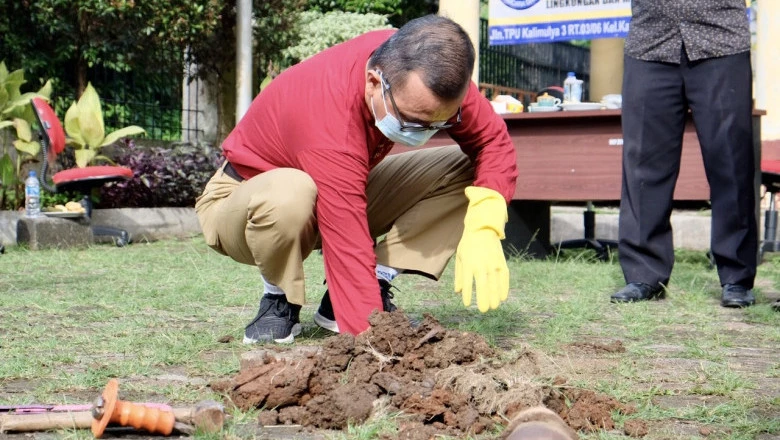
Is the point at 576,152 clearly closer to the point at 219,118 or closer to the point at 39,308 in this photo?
the point at 39,308

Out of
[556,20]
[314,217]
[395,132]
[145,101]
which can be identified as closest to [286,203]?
[314,217]

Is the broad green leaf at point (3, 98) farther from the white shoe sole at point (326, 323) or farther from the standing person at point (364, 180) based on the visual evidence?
the white shoe sole at point (326, 323)

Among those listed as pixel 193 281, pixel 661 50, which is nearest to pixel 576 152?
pixel 661 50

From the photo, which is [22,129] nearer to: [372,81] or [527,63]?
[372,81]

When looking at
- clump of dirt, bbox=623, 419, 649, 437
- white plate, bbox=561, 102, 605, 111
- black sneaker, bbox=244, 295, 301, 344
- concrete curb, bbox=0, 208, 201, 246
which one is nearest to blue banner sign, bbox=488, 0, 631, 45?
white plate, bbox=561, 102, 605, 111

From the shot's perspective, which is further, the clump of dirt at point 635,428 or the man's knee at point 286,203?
the man's knee at point 286,203

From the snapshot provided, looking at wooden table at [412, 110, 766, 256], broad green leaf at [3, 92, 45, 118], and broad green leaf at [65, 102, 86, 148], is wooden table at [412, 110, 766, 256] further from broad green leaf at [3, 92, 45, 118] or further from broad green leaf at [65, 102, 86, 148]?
broad green leaf at [3, 92, 45, 118]

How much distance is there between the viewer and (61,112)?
8.96 m

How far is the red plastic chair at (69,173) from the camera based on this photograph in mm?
7223

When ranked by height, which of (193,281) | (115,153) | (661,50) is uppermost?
(661,50)

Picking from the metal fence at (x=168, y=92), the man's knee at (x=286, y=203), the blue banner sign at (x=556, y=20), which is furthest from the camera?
the metal fence at (x=168, y=92)

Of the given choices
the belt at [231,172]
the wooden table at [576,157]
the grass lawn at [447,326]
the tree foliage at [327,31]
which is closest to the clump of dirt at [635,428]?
the grass lawn at [447,326]

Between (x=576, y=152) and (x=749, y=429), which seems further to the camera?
(x=576, y=152)

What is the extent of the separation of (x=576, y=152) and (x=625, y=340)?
2.86 meters
